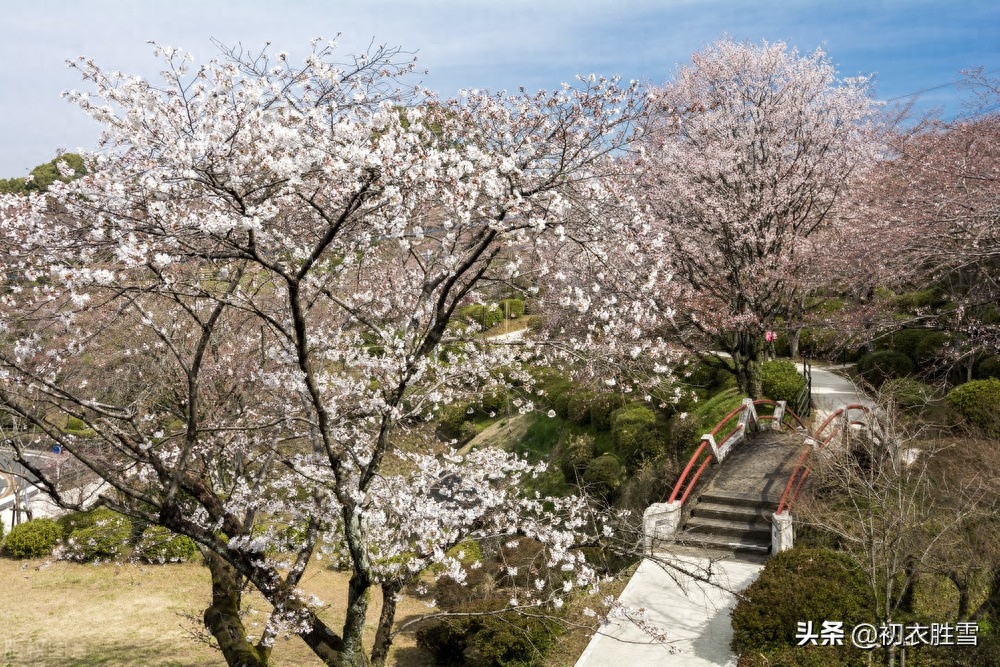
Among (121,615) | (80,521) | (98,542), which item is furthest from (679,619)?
(80,521)

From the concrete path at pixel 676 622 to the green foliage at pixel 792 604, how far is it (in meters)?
0.41

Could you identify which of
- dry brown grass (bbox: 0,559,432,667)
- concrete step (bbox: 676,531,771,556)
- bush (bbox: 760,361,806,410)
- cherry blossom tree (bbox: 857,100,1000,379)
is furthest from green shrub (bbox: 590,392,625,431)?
concrete step (bbox: 676,531,771,556)

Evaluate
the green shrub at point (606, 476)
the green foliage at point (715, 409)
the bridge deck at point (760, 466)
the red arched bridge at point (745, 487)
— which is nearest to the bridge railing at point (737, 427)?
the red arched bridge at point (745, 487)

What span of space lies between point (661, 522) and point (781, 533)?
2030mm

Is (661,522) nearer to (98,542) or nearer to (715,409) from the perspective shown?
(715,409)

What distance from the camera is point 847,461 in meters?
11.0

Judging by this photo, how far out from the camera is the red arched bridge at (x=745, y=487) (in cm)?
1312

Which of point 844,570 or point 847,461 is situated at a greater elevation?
point 847,461

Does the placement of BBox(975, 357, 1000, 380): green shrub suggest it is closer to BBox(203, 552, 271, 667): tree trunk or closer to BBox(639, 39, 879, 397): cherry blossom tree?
BBox(639, 39, 879, 397): cherry blossom tree

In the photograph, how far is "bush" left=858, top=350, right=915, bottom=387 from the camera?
2127 centimetres

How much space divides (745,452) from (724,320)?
123 inches

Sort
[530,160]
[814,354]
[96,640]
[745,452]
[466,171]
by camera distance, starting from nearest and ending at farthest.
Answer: [466,171]
[530,160]
[96,640]
[745,452]
[814,354]

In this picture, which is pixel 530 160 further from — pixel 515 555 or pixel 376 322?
pixel 515 555

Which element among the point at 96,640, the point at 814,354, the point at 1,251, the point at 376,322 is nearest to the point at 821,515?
the point at 376,322
